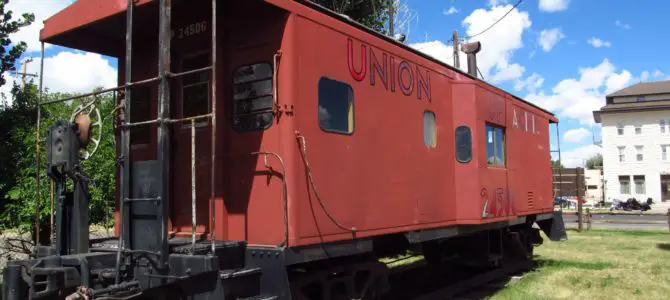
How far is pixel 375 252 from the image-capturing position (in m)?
6.29

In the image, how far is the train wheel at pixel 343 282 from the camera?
509 centimetres

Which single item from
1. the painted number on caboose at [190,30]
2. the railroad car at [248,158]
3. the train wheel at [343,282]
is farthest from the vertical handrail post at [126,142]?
the train wheel at [343,282]

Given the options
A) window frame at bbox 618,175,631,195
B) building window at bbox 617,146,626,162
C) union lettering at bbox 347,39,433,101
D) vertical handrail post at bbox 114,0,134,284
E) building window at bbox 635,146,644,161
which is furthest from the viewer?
building window at bbox 617,146,626,162

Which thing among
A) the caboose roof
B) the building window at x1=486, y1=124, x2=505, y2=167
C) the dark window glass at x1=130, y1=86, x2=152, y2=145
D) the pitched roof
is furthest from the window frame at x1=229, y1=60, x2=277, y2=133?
the pitched roof

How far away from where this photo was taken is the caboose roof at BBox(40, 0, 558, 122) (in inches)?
190

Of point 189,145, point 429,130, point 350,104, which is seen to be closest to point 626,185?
point 429,130

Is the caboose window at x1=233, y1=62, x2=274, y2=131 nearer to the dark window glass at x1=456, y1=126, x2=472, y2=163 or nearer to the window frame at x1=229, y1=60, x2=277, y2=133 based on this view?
the window frame at x1=229, y1=60, x2=277, y2=133

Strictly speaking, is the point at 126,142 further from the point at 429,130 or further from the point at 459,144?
the point at 459,144

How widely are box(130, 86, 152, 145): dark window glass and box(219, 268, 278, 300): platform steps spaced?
7.04ft

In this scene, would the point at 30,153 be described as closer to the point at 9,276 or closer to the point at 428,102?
the point at 9,276

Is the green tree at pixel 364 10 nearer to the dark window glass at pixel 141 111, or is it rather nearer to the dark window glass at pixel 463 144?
the dark window glass at pixel 463 144

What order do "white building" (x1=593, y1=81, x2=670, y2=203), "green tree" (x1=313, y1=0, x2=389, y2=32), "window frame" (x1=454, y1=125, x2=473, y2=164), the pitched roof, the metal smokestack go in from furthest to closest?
the pitched roof < "white building" (x1=593, y1=81, x2=670, y2=203) < "green tree" (x1=313, y1=0, x2=389, y2=32) < the metal smokestack < "window frame" (x1=454, y1=125, x2=473, y2=164)

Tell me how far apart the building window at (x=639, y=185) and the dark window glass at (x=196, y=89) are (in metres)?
56.5

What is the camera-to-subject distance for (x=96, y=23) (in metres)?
5.06
